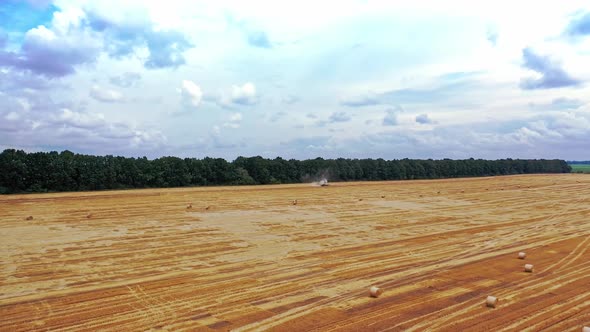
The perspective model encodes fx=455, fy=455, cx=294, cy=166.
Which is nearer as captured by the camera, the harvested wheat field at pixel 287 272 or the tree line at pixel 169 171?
the harvested wheat field at pixel 287 272

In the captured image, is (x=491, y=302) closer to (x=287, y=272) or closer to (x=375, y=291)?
(x=375, y=291)

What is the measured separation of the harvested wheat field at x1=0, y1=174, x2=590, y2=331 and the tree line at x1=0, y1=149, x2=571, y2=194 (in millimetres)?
11506

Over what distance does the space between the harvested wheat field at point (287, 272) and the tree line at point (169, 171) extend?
11.5 metres

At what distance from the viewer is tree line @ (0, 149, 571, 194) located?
3028 cm

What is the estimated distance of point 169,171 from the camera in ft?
121

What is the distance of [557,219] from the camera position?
65.6 feet

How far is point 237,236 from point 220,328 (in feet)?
27.1

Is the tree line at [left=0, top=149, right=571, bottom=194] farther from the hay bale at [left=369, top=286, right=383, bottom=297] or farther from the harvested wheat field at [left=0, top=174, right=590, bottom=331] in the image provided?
the hay bale at [left=369, top=286, right=383, bottom=297]

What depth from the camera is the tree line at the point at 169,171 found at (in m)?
30.3

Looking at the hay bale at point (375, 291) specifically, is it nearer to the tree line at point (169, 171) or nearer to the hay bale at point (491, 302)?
the hay bale at point (491, 302)

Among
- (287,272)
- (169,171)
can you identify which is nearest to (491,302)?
(287,272)

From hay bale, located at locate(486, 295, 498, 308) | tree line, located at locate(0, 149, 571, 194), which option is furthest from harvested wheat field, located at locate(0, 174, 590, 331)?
tree line, located at locate(0, 149, 571, 194)

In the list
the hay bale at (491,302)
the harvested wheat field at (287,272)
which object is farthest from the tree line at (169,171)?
the hay bale at (491,302)

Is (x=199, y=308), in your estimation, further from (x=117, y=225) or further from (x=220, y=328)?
(x=117, y=225)
